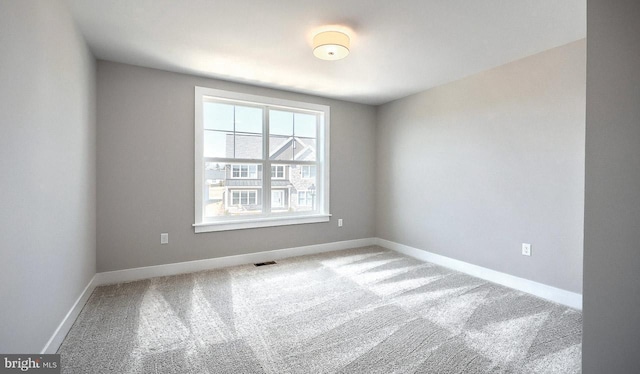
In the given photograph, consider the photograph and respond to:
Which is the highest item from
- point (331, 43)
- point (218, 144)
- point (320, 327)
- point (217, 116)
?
point (331, 43)

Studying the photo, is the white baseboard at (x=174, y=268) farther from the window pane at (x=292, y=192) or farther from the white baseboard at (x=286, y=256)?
the window pane at (x=292, y=192)

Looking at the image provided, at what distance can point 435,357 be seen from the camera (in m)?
1.84

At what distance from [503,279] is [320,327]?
2.22 meters

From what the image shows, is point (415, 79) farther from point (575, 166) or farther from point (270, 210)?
point (270, 210)

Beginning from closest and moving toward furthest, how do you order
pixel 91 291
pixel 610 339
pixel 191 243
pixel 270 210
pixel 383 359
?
1. pixel 610 339
2. pixel 383 359
3. pixel 91 291
4. pixel 191 243
5. pixel 270 210

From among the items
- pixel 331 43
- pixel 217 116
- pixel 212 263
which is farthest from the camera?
pixel 217 116

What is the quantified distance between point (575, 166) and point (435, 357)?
2.15m

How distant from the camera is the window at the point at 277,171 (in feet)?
13.7

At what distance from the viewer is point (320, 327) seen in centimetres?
223

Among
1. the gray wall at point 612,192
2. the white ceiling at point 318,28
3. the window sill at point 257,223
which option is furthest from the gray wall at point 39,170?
the gray wall at point 612,192

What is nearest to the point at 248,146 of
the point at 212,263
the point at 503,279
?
the point at 212,263

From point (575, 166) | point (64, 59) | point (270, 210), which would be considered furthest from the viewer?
point (270, 210)

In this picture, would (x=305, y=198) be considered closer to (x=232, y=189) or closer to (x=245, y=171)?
(x=245, y=171)

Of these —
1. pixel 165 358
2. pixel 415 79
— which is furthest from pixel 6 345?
pixel 415 79
